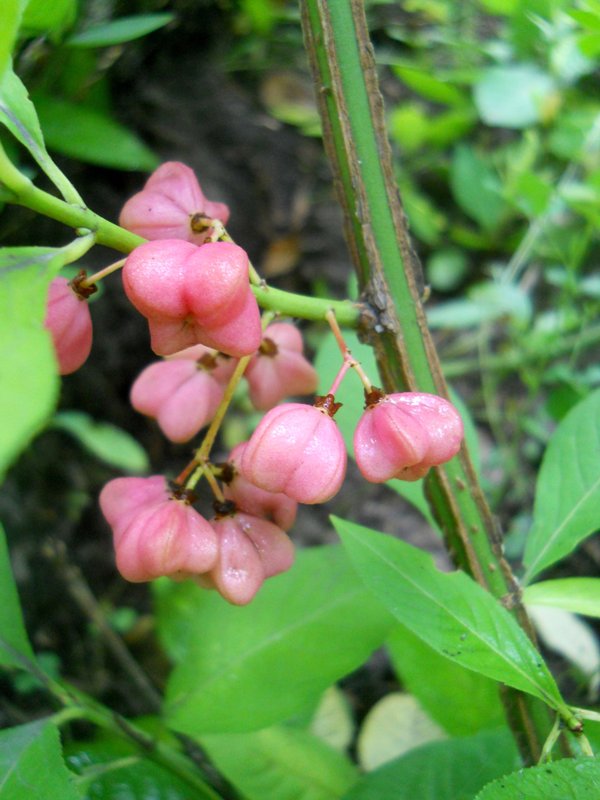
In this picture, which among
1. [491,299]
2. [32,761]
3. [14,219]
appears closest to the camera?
[32,761]

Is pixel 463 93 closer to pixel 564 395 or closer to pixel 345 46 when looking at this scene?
pixel 564 395

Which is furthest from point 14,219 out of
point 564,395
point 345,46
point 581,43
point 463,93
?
point 463,93

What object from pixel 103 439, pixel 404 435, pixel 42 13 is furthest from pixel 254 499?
pixel 103 439

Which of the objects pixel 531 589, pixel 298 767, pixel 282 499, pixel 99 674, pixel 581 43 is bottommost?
pixel 99 674

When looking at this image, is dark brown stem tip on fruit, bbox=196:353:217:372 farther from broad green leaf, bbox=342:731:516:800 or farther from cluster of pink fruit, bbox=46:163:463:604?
broad green leaf, bbox=342:731:516:800

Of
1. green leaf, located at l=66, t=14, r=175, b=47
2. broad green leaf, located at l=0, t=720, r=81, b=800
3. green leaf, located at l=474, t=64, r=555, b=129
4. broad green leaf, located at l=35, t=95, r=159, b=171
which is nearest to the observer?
broad green leaf, located at l=0, t=720, r=81, b=800

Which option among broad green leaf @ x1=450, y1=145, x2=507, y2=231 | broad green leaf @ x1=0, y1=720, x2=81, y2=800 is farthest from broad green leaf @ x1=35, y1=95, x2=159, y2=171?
broad green leaf @ x1=0, y1=720, x2=81, y2=800
